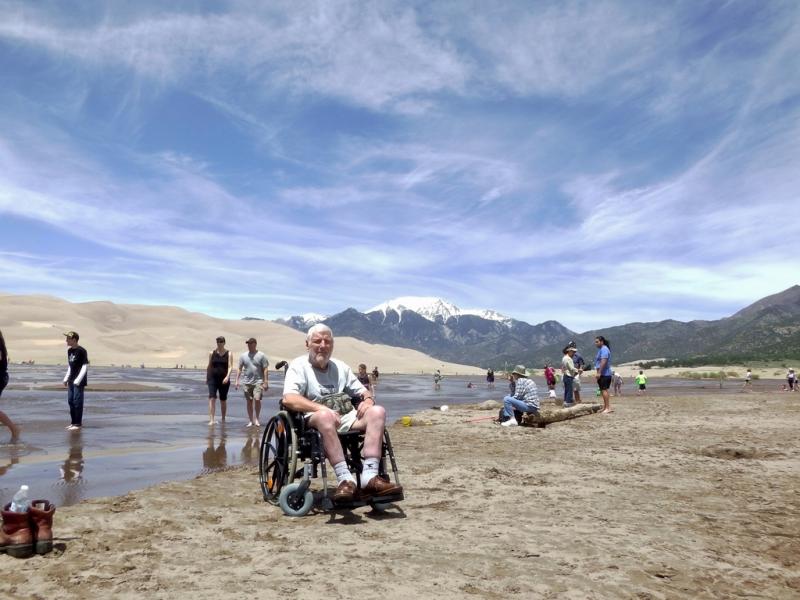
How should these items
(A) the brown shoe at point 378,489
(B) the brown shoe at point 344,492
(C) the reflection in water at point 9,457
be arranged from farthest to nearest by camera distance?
1. (C) the reflection in water at point 9,457
2. (A) the brown shoe at point 378,489
3. (B) the brown shoe at point 344,492

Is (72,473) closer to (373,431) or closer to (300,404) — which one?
(300,404)

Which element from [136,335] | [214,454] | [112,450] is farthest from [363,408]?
[136,335]

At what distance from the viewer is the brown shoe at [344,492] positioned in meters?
4.57

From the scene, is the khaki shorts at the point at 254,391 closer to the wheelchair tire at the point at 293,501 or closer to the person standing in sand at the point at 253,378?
the person standing in sand at the point at 253,378

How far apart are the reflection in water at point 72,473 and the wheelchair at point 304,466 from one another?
77.0 inches

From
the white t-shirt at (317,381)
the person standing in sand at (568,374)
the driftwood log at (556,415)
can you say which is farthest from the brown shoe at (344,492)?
the person standing in sand at (568,374)

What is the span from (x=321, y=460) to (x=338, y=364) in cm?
100

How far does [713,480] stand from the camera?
637 cm

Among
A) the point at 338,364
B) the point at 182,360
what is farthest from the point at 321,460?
the point at 182,360

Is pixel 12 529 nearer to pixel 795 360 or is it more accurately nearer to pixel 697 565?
pixel 697 565

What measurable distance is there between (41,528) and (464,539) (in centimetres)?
283

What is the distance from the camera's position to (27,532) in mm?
3639

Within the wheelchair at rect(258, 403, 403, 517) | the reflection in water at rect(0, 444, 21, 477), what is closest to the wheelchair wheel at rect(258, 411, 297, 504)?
the wheelchair at rect(258, 403, 403, 517)

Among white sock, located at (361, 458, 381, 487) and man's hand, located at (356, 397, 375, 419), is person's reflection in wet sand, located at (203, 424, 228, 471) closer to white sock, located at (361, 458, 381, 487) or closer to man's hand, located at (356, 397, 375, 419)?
man's hand, located at (356, 397, 375, 419)
